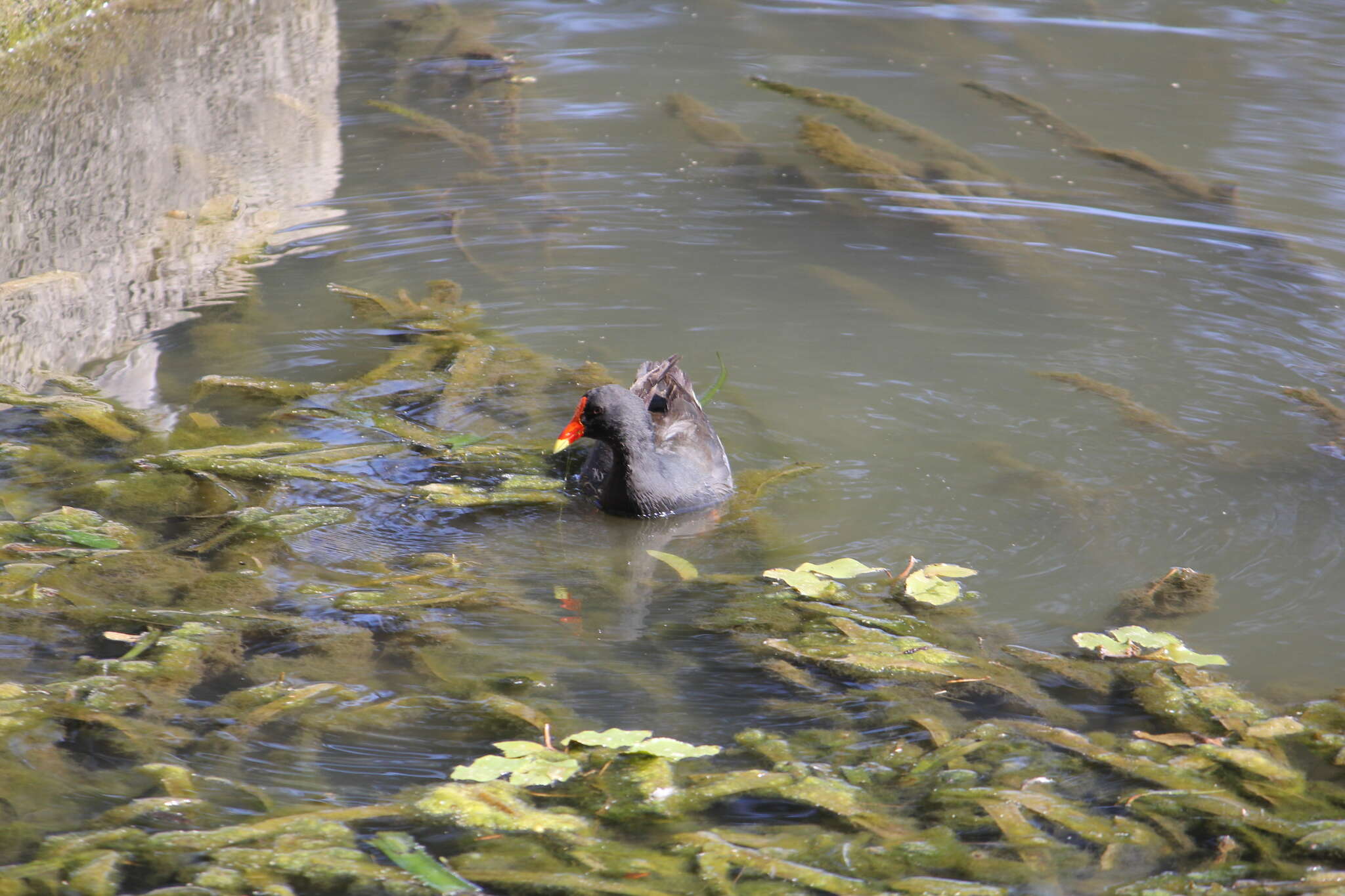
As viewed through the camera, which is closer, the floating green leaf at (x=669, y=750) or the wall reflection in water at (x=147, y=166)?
the floating green leaf at (x=669, y=750)

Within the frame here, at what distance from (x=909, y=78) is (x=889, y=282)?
403 centimetres

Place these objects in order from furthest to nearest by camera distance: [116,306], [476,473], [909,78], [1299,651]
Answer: [909,78], [116,306], [476,473], [1299,651]

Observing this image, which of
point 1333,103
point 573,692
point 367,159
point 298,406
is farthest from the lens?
point 1333,103

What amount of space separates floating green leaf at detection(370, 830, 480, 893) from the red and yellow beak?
2.47 metres

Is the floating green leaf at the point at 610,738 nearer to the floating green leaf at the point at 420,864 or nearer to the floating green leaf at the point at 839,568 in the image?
the floating green leaf at the point at 420,864

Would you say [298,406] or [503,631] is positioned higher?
[298,406]

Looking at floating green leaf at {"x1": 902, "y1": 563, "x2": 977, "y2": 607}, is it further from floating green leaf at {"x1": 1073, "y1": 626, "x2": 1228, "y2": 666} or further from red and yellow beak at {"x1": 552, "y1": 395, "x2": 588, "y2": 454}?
red and yellow beak at {"x1": 552, "y1": 395, "x2": 588, "y2": 454}

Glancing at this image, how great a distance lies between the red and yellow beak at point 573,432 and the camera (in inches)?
214

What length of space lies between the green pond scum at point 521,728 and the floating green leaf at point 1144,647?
1cm

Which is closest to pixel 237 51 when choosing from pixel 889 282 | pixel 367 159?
pixel 367 159

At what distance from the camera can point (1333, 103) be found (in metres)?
9.95

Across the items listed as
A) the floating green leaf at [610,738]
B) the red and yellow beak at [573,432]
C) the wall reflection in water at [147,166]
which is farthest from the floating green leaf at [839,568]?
the wall reflection in water at [147,166]

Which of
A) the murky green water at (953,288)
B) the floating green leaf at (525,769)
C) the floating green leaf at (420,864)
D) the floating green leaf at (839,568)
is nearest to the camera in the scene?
the floating green leaf at (420,864)

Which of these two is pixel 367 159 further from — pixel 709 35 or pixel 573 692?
pixel 573 692
